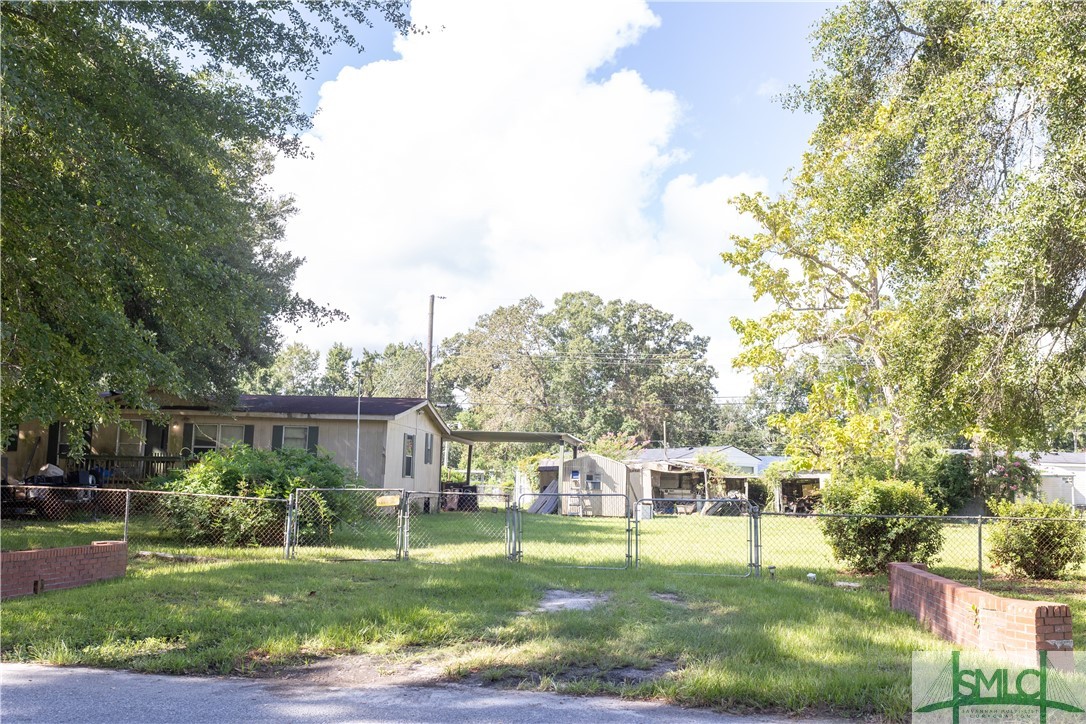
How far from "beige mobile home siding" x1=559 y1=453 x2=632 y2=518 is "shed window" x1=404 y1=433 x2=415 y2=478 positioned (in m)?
6.08

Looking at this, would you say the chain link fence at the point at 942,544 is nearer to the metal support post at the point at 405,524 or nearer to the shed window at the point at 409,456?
the metal support post at the point at 405,524

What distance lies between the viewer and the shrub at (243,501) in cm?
1245

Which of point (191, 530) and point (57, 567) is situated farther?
point (191, 530)

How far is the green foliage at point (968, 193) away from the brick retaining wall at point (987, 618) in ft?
10.2

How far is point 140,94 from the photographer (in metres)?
8.88

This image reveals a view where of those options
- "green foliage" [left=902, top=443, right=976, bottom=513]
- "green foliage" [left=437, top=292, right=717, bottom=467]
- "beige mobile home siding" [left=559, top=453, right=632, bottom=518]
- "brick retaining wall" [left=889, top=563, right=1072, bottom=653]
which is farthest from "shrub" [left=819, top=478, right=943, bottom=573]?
"green foliage" [left=437, top=292, right=717, bottom=467]

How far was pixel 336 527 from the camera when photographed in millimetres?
13328

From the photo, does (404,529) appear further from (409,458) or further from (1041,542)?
(409,458)

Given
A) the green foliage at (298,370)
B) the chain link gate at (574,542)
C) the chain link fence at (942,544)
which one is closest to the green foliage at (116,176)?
the chain link gate at (574,542)

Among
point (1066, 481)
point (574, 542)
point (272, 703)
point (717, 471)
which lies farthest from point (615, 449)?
point (272, 703)

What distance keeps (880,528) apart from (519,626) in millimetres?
6677

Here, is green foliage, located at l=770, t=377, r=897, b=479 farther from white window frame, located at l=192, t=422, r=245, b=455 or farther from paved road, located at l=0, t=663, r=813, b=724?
paved road, located at l=0, t=663, r=813, b=724

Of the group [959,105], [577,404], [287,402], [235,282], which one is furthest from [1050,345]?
[577,404]

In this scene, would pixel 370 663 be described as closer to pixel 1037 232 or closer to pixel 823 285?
pixel 1037 232
